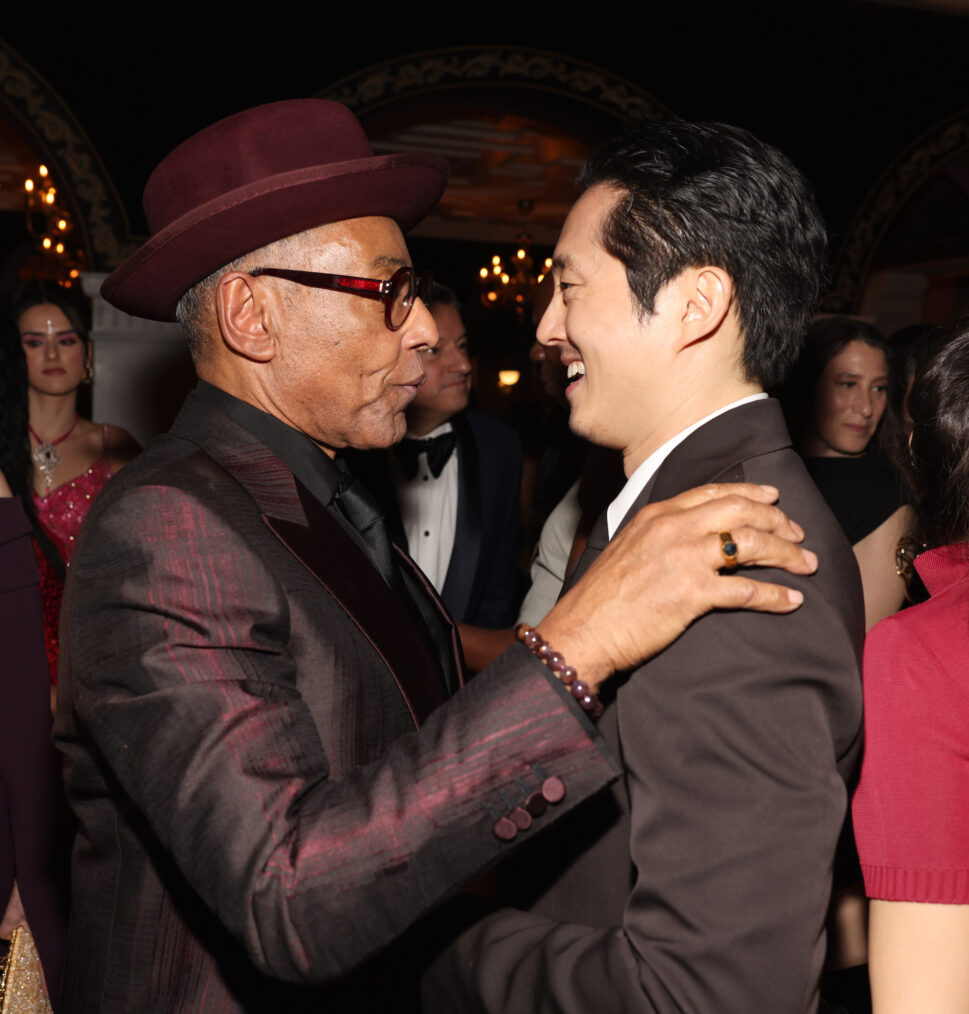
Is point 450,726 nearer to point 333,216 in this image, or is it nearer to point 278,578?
point 278,578

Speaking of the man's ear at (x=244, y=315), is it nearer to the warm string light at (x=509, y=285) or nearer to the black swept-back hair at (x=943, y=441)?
the black swept-back hair at (x=943, y=441)

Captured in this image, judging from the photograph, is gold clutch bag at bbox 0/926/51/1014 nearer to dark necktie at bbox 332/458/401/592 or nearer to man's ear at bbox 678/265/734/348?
dark necktie at bbox 332/458/401/592

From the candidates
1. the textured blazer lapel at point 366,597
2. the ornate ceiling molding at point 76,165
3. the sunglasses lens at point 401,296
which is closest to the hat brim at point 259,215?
the sunglasses lens at point 401,296

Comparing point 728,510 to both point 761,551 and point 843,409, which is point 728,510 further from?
point 843,409

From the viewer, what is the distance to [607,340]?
4.25ft

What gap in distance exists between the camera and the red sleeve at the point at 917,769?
1042mm

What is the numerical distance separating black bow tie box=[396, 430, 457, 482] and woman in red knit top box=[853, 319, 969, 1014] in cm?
264

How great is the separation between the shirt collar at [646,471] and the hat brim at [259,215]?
22.2 inches

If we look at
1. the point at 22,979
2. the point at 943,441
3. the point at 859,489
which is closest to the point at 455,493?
the point at 859,489

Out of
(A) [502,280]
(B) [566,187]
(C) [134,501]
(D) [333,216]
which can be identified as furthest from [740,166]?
(B) [566,187]

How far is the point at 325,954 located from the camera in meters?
0.94

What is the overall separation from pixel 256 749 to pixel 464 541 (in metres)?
2.62

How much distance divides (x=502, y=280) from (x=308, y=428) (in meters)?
9.79

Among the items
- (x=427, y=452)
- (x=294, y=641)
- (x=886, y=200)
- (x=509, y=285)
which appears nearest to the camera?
(x=294, y=641)
